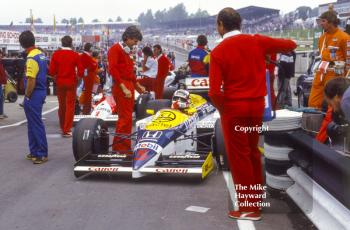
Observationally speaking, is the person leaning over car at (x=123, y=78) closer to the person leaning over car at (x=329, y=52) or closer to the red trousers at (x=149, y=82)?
the person leaning over car at (x=329, y=52)

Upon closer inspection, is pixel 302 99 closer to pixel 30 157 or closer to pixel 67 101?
pixel 67 101

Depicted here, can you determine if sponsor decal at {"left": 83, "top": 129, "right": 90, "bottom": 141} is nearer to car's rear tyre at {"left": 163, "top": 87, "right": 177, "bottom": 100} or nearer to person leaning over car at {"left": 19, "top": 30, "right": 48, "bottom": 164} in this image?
person leaning over car at {"left": 19, "top": 30, "right": 48, "bottom": 164}

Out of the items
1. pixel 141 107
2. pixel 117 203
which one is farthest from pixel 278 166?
pixel 141 107

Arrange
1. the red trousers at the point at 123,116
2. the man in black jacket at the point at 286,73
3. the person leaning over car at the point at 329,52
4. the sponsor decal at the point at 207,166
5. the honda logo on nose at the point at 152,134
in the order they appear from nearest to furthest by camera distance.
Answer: the sponsor decal at the point at 207,166, the honda logo on nose at the point at 152,134, the person leaning over car at the point at 329,52, the red trousers at the point at 123,116, the man in black jacket at the point at 286,73

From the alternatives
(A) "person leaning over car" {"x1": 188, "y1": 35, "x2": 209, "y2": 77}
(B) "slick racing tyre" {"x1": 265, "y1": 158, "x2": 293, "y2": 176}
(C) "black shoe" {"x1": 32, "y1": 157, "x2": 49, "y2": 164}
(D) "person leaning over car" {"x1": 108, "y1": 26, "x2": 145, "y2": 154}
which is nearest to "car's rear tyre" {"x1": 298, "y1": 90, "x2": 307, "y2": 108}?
(A) "person leaning over car" {"x1": 188, "y1": 35, "x2": 209, "y2": 77}

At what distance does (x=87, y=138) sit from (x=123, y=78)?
3.82 feet

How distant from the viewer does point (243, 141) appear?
16.5 ft

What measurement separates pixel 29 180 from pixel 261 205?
3.09 meters

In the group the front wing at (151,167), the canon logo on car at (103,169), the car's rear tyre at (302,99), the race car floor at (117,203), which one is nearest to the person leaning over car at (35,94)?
the race car floor at (117,203)

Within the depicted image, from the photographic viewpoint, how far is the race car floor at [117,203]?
16.4ft

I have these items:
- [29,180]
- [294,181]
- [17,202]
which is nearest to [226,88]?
[294,181]

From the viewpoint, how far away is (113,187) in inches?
254

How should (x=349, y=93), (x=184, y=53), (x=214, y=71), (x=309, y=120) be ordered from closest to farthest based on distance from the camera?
(x=349, y=93) < (x=214, y=71) < (x=309, y=120) < (x=184, y=53)

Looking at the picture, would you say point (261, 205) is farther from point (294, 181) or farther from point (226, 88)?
point (226, 88)
